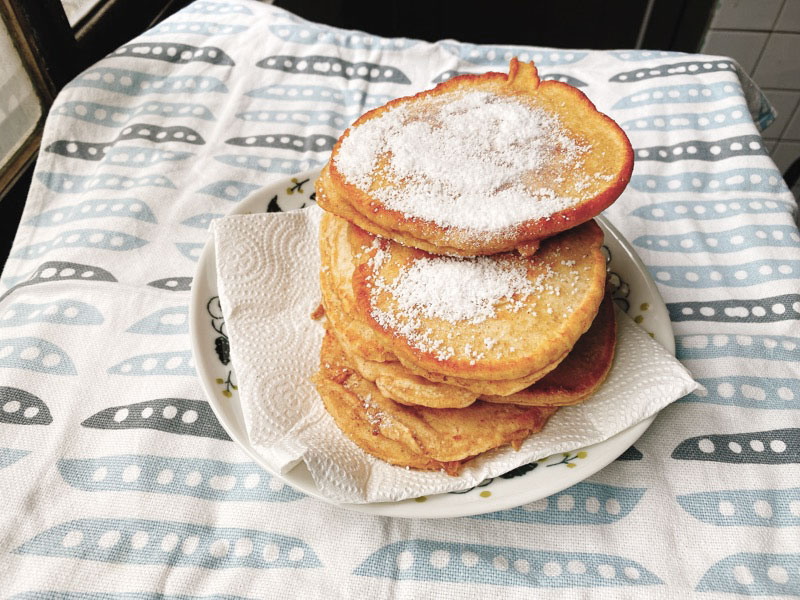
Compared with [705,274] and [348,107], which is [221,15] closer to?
[348,107]

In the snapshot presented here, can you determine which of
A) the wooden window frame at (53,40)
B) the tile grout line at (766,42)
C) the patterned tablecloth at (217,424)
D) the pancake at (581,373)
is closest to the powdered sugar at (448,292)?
the pancake at (581,373)

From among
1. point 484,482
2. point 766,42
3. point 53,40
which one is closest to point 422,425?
point 484,482

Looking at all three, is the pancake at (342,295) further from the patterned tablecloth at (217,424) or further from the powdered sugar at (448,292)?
the patterned tablecloth at (217,424)

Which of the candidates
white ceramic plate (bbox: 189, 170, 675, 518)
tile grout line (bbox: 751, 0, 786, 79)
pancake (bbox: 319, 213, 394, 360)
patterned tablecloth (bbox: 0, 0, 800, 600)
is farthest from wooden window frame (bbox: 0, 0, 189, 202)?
tile grout line (bbox: 751, 0, 786, 79)

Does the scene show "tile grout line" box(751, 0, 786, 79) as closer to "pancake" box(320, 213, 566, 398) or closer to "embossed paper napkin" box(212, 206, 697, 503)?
"embossed paper napkin" box(212, 206, 697, 503)

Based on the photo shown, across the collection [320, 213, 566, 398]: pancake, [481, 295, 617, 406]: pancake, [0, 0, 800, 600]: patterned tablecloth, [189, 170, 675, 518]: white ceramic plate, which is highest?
[320, 213, 566, 398]: pancake

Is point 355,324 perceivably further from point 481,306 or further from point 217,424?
point 217,424
